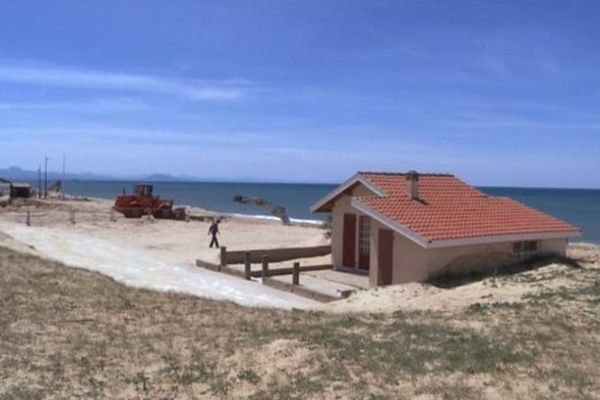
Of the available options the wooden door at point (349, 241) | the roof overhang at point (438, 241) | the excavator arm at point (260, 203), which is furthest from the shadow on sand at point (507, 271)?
the excavator arm at point (260, 203)

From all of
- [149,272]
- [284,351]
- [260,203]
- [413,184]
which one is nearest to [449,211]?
[413,184]

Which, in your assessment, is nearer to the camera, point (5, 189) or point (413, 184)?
point (413, 184)

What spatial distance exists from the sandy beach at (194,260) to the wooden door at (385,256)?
162 centimetres

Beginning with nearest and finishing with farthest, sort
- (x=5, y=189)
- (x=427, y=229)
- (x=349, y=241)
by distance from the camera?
1. (x=427, y=229)
2. (x=349, y=241)
3. (x=5, y=189)

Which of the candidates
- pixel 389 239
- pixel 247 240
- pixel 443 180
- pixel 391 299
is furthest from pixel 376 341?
pixel 247 240

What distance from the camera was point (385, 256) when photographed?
798 inches

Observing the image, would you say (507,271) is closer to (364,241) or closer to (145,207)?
(364,241)

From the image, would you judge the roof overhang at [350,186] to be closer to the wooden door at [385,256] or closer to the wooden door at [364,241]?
the wooden door at [364,241]

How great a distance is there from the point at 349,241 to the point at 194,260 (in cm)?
694

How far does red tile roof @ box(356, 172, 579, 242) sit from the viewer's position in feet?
64.4

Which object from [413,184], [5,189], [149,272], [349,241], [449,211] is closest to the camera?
[449,211]

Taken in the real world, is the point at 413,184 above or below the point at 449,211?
above

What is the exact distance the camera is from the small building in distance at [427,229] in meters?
19.2

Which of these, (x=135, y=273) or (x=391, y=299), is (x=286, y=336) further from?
(x=135, y=273)
